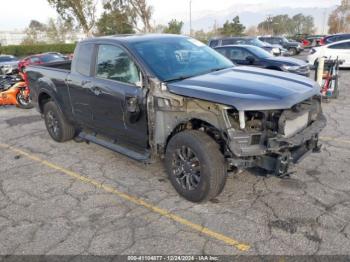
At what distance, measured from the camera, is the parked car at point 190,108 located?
320 cm

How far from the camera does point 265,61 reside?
961 cm

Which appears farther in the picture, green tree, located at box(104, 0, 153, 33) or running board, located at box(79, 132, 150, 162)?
green tree, located at box(104, 0, 153, 33)

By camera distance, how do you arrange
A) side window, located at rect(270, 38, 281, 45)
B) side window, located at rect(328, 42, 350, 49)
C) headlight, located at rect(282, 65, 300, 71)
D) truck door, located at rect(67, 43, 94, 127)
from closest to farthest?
1. truck door, located at rect(67, 43, 94, 127)
2. headlight, located at rect(282, 65, 300, 71)
3. side window, located at rect(328, 42, 350, 49)
4. side window, located at rect(270, 38, 281, 45)

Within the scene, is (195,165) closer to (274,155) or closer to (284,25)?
(274,155)

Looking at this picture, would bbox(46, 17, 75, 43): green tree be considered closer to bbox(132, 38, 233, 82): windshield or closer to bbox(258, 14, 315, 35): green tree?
bbox(258, 14, 315, 35): green tree

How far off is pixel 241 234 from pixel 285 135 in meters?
1.07

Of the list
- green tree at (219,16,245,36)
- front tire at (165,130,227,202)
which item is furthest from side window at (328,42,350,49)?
green tree at (219,16,245,36)

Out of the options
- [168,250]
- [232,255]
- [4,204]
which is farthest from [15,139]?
[232,255]

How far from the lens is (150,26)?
131 ft

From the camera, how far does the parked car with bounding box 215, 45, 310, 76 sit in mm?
9258

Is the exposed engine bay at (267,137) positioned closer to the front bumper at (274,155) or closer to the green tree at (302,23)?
the front bumper at (274,155)

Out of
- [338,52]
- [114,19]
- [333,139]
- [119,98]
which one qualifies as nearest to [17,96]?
[119,98]

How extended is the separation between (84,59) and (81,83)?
0.37m

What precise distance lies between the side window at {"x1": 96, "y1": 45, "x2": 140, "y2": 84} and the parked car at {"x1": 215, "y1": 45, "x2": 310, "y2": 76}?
5612 mm
